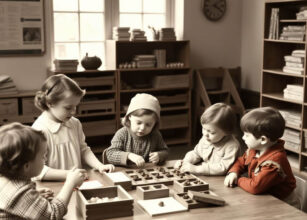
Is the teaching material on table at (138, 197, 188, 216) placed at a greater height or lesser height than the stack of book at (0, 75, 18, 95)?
lesser

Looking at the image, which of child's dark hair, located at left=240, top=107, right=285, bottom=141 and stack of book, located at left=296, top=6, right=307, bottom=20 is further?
stack of book, located at left=296, top=6, right=307, bottom=20

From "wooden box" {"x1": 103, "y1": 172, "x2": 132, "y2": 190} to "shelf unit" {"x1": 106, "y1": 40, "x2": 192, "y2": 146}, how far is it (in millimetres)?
3043

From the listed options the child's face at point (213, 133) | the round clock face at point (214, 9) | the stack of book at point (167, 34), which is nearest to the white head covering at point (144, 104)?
the child's face at point (213, 133)

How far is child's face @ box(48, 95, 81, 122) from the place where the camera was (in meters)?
2.24

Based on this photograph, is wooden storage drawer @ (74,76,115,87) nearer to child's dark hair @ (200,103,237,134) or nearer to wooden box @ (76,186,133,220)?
child's dark hair @ (200,103,237,134)

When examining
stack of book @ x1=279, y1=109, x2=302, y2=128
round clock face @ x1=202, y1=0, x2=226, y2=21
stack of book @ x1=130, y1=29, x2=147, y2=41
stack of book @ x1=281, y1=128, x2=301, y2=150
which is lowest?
stack of book @ x1=281, y1=128, x2=301, y2=150

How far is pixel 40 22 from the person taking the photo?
194 inches

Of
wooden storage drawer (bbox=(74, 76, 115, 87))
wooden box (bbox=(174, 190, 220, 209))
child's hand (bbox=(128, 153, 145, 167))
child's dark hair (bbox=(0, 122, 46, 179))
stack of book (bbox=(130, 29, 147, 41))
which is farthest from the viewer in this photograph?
stack of book (bbox=(130, 29, 147, 41))

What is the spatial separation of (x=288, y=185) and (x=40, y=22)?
3700 mm

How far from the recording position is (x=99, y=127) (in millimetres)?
5094

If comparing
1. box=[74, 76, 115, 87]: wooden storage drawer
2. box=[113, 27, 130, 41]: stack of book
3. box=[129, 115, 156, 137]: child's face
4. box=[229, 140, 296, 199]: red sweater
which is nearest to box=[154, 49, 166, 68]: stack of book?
box=[113, 27, 130, 41]: stack of book

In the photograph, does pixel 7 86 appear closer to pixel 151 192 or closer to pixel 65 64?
pixel 65 64

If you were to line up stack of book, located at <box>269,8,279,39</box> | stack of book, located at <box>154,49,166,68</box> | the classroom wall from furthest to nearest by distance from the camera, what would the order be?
the classroom wall, stack of book, located at <box>154,49,166,68</box>, stack of book, located at <box>269,8,279,39</box>

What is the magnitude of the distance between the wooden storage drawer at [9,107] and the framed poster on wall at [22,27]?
561 millimetres
